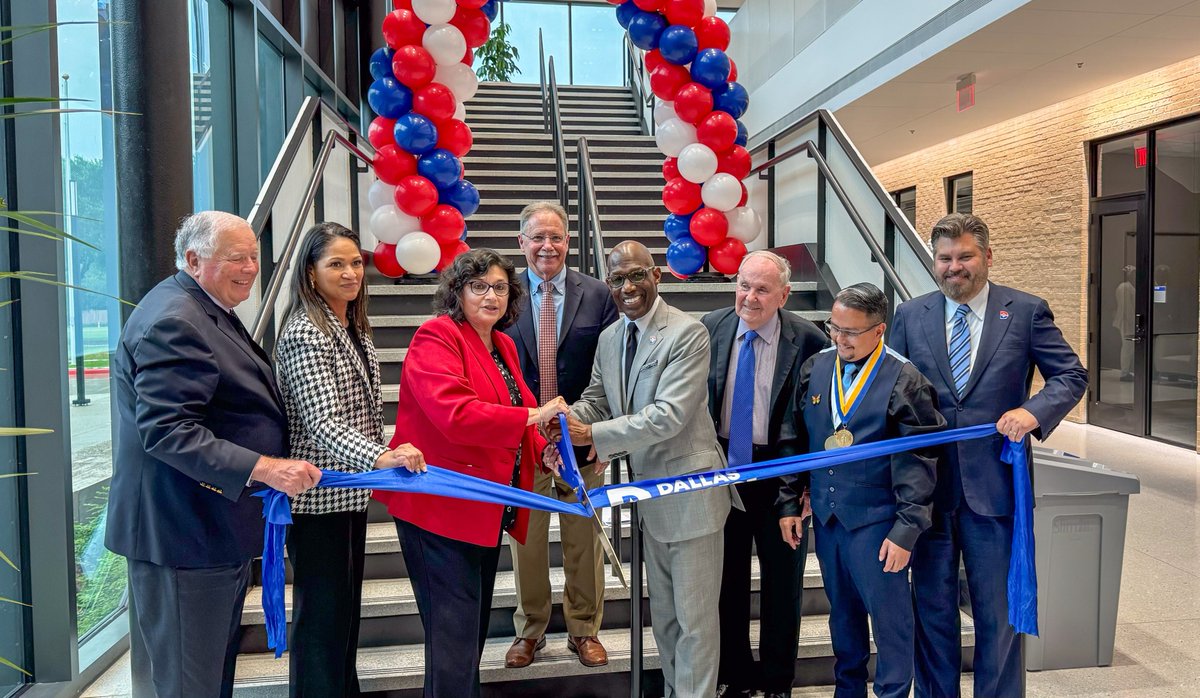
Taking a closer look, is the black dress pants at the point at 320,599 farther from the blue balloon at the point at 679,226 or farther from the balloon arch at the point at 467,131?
the blue balloon at the point at 679,226

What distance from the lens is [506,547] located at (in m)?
3.60

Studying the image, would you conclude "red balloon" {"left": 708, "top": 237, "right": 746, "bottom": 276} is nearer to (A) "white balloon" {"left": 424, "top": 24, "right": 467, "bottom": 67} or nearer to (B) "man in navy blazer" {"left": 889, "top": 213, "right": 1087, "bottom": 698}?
(A) "white balloon" {"left": 424, "top": 24, "right": 467, "bottom": 67}

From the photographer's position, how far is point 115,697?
312cm

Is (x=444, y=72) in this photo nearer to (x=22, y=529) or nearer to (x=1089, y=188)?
(x=22, y=529)

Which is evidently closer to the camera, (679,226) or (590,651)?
(590,651)

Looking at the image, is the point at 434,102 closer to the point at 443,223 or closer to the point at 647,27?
the point at 443,223

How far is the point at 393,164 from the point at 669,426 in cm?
336

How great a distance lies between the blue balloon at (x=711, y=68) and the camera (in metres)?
5.51

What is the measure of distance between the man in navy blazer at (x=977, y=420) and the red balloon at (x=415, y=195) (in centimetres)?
332

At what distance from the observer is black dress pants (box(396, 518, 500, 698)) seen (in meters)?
2.35

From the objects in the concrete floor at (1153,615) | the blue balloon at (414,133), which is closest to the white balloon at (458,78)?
the blue balloon at (414,133)

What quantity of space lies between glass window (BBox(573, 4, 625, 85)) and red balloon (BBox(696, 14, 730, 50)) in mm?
9130

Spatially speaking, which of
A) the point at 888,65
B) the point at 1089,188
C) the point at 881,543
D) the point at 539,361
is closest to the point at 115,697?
the point at 539,361

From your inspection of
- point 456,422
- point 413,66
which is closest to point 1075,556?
point 456,422
